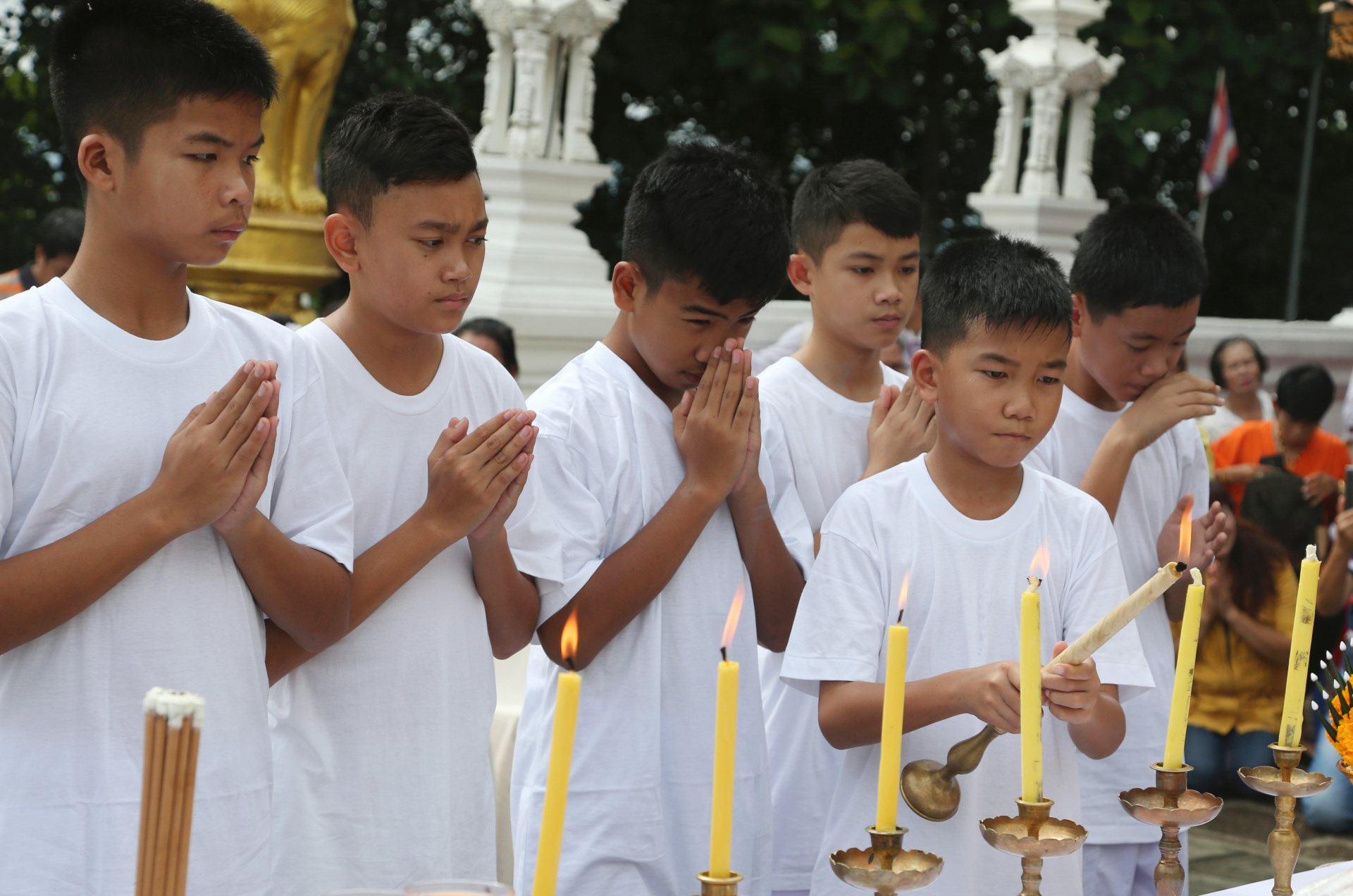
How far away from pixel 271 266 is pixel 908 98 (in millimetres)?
6406

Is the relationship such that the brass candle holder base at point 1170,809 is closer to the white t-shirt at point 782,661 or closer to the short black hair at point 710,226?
the white t-shirt at point 782,661

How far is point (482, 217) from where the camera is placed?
2.27m

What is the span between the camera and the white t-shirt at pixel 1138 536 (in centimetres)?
269

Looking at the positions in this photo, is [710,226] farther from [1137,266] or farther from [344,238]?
[1137,266]

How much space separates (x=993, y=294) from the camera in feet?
7.68

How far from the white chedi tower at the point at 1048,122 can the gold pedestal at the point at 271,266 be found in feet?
14.9

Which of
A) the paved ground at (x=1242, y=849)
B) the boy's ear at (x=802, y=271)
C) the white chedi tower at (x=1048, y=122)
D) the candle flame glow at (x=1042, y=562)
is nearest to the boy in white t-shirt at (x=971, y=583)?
the candle flame glow at (x=1042, y=562)

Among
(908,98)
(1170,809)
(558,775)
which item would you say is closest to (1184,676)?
(1170,809)

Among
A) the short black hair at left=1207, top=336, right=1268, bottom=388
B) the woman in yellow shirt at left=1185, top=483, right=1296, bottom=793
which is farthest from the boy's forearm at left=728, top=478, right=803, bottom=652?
the short black hair at left=1207, top=336, right=1268, bottom=388

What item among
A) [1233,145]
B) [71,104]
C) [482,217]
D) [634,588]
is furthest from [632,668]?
[1233,145]

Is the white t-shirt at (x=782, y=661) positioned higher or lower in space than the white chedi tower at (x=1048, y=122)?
lower

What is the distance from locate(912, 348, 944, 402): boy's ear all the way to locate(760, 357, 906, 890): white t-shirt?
0.31 metres

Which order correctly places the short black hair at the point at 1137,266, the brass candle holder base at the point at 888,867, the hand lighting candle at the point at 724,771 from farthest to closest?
the short black hair at the point at 1137,266 < the brass candle holder base at the point at 888,867 < the hand lighting candle at the point at 724,771

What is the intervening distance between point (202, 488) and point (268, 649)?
14.6 inches
